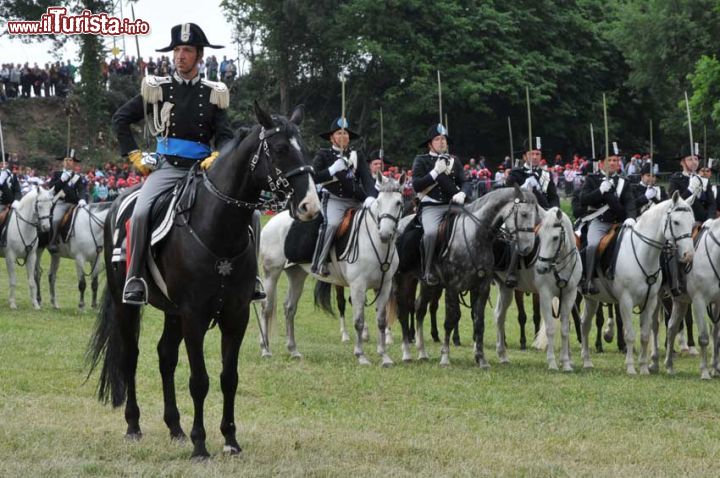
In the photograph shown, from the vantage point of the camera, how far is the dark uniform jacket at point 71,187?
27.2 m

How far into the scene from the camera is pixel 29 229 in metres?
26.7

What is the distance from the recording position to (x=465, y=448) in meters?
10.7

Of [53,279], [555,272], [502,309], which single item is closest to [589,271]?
[555,272]

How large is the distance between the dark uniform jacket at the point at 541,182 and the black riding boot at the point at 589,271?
1.62 meters

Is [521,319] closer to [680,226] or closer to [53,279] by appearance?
[680,226]

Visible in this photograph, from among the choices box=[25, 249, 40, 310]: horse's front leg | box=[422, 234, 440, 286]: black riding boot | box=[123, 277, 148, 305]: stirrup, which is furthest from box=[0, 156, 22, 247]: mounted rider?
box=[123, 277, 148, 305]: stirrup

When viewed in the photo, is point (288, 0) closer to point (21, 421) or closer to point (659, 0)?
point (659, 0)

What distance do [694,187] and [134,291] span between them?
38.0ft

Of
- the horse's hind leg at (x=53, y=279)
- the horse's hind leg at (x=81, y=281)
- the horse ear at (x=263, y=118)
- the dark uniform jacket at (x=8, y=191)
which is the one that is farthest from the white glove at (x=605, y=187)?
the dark uniform jacket at (x=8, y=191)

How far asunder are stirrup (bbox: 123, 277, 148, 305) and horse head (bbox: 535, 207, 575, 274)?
8.10 meters

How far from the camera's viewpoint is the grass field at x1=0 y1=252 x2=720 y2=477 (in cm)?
993

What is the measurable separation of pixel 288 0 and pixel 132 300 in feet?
192

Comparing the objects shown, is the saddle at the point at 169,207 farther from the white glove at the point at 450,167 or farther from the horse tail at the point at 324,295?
the horse tail at the point at 324,295

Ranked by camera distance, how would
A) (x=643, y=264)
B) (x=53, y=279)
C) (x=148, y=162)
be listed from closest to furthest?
(x=148, y=162)
(x=643, y=264)
(x=53, y=279)
